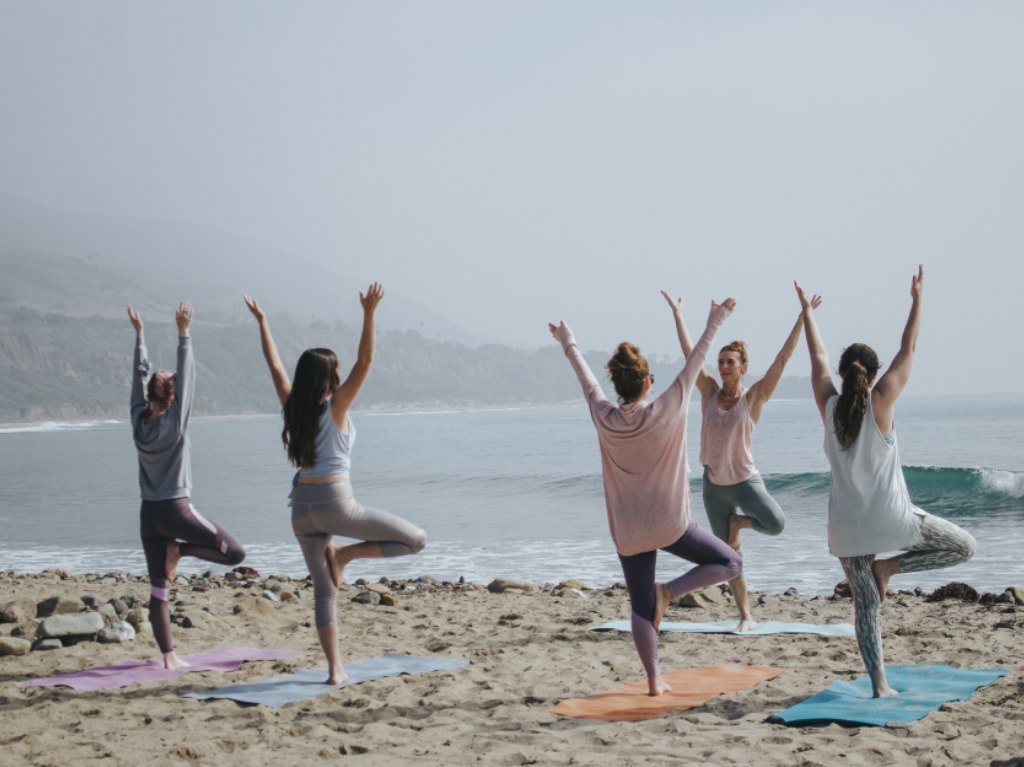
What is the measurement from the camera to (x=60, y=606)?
8852 millimetres

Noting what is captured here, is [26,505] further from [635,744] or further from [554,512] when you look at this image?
[635,744]

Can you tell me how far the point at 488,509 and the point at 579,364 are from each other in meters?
21.6

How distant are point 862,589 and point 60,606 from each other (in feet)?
20.9


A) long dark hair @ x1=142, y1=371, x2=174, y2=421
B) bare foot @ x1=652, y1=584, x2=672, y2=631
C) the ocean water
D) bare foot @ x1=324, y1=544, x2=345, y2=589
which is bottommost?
the ocean water

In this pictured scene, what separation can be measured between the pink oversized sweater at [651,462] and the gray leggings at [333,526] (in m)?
1.17

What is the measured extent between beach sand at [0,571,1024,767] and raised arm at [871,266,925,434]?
1.55 meters

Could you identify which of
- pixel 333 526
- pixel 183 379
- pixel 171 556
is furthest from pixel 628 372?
pixel 171 556

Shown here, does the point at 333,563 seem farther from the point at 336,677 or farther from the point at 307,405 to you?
the point at 307,405

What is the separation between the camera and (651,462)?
5.84 meters

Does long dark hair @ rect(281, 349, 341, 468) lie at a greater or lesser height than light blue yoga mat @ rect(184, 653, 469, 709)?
greater

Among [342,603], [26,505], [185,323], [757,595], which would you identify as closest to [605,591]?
[757,595]

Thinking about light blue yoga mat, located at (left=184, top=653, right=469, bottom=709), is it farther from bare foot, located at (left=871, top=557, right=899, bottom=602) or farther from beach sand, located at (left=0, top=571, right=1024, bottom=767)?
bare foot, located at (left=871, top=557, right=899, bottom=602)

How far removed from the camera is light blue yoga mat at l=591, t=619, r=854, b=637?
27.2 feet

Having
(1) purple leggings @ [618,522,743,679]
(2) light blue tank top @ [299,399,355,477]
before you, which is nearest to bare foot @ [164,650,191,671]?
(2) light blue tank top @ [299,399,355,477]
